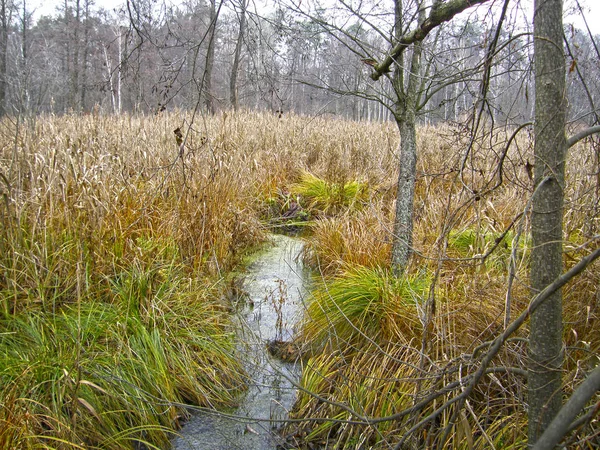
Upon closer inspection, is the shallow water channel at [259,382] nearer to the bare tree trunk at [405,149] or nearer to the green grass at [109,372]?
the green grass at [109,372]

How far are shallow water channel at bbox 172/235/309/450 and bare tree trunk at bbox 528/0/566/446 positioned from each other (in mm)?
849

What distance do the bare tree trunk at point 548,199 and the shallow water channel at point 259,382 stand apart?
33.4 inches

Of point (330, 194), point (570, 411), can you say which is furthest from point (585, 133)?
point (330, 194)

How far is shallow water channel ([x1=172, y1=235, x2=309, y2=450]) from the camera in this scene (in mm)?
2543

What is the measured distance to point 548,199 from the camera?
1358 millimetres

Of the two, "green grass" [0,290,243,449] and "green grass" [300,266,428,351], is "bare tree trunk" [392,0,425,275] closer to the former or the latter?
"green grass" [300,266,428,351]

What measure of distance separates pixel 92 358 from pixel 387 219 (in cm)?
337

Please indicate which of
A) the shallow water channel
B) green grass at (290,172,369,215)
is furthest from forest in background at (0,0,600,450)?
green grass at (290,172,369,215)

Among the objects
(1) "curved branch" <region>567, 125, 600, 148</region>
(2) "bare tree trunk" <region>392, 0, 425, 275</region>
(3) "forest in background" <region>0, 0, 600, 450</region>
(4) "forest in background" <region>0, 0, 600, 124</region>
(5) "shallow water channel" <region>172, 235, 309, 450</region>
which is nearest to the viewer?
(1) "curved branch" <region>567, 125, 600, 148</region>

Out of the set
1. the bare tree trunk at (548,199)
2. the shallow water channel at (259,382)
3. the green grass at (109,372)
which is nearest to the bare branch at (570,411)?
the bare tree trunk at (548,199)

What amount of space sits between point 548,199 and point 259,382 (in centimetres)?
223

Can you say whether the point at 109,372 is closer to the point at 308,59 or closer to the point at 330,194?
the point at 308,59

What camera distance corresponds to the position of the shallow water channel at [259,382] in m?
2.54

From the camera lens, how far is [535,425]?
4.81 feet
